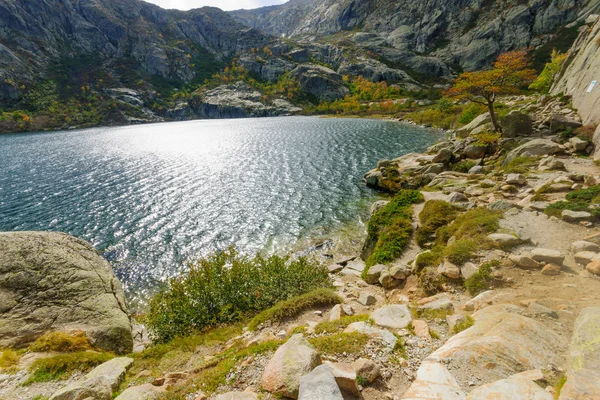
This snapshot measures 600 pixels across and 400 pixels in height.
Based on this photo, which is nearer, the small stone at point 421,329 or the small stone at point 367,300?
the small stone at point 421,329

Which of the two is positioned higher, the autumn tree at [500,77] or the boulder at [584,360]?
the autumn tree at [500,77]

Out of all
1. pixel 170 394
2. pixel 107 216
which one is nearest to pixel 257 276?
pixel 170 394

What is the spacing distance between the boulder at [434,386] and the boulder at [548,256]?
26.4ft

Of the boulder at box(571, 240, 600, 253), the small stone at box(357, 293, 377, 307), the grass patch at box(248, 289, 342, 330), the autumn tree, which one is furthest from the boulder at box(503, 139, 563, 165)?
the grass patch at box(248, 289, 342, 330)

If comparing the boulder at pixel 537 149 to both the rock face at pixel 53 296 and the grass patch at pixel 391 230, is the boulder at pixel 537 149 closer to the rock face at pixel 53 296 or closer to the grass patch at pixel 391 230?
the grass patch at pixel 391 230

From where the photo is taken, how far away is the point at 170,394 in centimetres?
758

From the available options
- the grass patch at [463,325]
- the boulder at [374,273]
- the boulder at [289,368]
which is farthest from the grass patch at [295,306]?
the grass patch at [463,325]

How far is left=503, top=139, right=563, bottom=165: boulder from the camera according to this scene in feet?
86.3

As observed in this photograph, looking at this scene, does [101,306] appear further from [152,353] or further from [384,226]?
[384,226]

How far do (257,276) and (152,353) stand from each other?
645cm

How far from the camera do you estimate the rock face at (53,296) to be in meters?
13.4

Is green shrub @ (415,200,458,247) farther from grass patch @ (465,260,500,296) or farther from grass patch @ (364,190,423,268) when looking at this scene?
grass patch @ (465,260,500,296)

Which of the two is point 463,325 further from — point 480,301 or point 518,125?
point 518,125

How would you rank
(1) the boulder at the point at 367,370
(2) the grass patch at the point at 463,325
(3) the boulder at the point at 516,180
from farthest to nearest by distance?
1. (3) the boulder at the point at 516,180
2. (2) the grass patch at the point at 463,325
3. (1) the boulder at the point at 367,370
